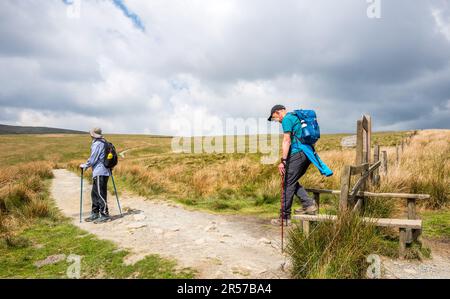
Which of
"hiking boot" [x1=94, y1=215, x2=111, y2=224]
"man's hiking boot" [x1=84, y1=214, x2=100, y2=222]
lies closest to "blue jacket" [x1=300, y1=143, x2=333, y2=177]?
"hiking boot" [x1=94, y1=215, x2=111, y2=224]

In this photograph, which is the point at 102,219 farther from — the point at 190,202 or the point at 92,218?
the point at 190,202

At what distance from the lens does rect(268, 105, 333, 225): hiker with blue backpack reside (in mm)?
6266

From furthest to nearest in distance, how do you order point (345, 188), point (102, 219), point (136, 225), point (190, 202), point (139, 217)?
point (190, 202), point (139, 217), point (102, 219), point (136, 225), point (345, 188)

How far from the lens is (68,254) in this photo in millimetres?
5871

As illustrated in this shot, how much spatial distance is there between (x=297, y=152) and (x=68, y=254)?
4.36 metres

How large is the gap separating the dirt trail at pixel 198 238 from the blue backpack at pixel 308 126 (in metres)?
1.87

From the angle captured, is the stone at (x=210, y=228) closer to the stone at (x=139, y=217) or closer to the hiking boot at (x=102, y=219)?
the stone at (x=139, y=217)

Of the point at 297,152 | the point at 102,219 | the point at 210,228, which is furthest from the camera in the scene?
the point at 102,219

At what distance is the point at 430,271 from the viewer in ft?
14.9

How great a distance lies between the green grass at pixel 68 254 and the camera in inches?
183

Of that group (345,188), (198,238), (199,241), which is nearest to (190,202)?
(198,238)

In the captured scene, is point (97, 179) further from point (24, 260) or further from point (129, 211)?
point (24, 260)

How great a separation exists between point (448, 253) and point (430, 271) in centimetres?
110
